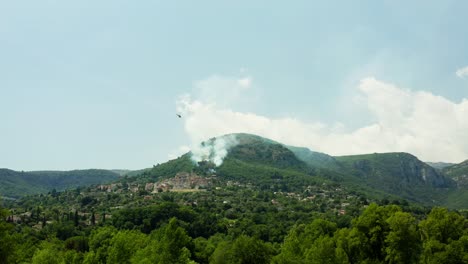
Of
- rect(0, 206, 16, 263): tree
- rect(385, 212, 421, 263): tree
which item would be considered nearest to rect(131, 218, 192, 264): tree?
rect(0, 206, 16, 263): tree

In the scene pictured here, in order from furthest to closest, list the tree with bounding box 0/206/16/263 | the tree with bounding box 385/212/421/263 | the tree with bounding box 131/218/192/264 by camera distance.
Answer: the tree with bounding box 131/218/192/264 < the tree with bounding box 385/212/421/263 < the tree with bounding box 0/206/16/263

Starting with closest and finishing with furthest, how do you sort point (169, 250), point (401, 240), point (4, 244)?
point (4, 244) < point (401, 240) < point (169, 250)

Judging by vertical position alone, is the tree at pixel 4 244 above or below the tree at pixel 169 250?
above

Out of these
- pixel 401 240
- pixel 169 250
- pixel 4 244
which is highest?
pixel 4 244

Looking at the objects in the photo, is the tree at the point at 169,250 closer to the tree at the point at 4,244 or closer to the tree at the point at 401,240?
the tree at the point at 4,244

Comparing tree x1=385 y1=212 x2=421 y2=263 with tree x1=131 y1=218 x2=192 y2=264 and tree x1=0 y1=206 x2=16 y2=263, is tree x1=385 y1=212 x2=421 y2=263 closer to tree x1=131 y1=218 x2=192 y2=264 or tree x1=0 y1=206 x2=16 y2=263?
tree x1=131 y1=218 x2=192 y2=264

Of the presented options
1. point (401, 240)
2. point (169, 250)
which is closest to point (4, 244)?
point (169, 250)

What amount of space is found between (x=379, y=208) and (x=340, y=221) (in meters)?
110

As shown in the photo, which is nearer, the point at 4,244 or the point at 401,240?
the point at 4,244

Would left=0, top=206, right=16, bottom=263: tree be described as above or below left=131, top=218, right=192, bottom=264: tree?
above

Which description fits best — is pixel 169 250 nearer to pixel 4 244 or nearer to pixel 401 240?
pixel 4 244

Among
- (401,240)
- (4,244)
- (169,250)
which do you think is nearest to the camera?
(4,244)

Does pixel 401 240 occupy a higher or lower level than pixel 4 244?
lower

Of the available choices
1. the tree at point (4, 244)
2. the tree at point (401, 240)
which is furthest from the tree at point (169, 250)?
the tree at point (401, 240)
